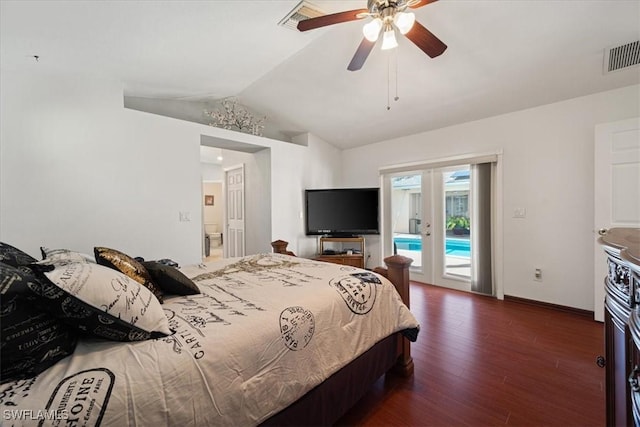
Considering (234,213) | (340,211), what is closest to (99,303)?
(340,211)

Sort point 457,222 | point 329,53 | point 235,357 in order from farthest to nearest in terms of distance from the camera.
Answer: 1. point 457,222
2. point 329,53
3. point 235,357

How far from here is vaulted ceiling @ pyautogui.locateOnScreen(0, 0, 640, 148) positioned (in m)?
1.94

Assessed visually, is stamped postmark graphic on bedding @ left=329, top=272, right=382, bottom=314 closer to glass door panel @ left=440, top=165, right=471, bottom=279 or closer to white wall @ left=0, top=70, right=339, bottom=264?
white wall @ left=0, top=70, right=339, bottom=264

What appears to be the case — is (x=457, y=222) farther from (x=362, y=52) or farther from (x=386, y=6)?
(x=386, y=6)

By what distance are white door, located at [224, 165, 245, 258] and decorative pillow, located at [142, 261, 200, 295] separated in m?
3.40

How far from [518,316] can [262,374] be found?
3173 millimetres

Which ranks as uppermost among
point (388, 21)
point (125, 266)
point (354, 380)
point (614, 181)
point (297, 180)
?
point (388, 21)

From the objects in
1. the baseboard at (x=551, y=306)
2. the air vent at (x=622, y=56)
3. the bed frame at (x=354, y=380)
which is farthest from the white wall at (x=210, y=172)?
the air vent at (x=622, y=56)

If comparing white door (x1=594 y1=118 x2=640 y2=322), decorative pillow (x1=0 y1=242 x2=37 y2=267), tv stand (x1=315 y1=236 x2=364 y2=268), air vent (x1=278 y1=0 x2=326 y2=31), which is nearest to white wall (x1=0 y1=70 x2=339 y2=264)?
decorative pillow (x1=0 y1=242 x2=37 y2=267)

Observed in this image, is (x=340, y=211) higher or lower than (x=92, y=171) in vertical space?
lower

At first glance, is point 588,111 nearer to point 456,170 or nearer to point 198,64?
point 456,170

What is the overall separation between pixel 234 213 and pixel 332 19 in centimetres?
407

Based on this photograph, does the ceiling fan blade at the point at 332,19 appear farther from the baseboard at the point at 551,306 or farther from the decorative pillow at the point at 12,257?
the baseboard at the point at 551,306

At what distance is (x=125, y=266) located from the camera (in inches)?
54.5
